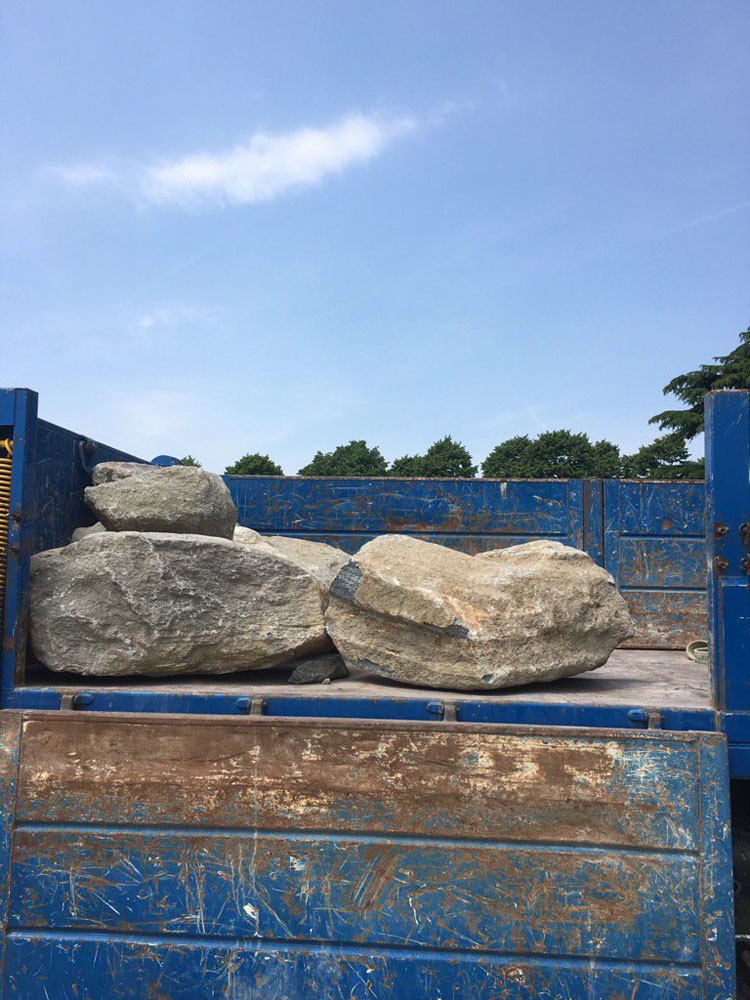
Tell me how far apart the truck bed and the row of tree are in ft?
92.3

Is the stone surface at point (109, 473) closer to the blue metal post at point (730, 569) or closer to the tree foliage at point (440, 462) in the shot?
the blue metal post at point (730, 569)

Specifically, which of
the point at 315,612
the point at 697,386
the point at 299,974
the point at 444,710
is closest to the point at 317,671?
the point at 315,612

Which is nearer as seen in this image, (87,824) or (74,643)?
(87,824)

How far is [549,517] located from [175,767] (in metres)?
3.28

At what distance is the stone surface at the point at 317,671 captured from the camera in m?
3.23

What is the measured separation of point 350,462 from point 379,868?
3425 centimetres

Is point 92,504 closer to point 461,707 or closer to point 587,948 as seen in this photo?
point 461,707

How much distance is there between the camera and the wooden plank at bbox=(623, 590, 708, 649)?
527 centimetres

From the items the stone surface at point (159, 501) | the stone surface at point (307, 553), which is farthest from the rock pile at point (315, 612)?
the stone surface at point (307, 553)

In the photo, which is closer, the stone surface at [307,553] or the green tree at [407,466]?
the stone surface at [307,553]

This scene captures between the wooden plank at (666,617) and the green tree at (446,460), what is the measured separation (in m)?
28.8

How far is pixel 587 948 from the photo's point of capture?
2.57 m

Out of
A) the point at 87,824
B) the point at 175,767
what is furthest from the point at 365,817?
the point at 87,824

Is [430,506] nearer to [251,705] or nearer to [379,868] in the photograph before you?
[251,705]
